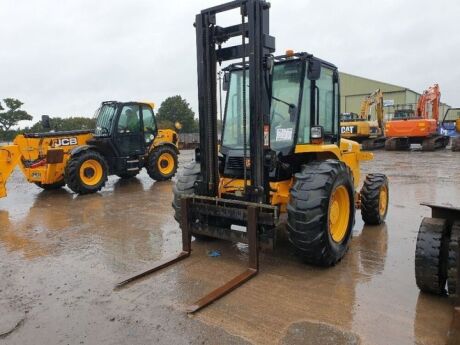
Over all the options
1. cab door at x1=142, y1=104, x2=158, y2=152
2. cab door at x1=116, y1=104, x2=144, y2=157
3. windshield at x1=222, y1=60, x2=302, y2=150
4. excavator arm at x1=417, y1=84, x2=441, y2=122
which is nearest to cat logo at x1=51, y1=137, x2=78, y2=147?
cab door at x1=116, y1=104, x2=144, y2=157

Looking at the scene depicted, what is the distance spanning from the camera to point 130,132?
11125mm

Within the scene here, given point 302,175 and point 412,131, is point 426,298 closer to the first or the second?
point 302,175

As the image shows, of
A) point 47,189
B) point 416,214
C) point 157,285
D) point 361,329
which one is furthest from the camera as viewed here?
point 47,189

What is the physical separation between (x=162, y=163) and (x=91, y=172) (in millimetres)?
2657

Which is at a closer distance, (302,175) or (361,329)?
(361,329)

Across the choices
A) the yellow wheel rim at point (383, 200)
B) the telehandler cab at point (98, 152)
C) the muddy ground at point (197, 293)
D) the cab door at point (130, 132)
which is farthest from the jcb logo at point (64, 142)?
the yellow wheel rim at point (383, 200)

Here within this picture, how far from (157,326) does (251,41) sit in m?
2.89

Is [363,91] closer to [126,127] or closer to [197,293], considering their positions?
[126,127]

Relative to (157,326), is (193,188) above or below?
above

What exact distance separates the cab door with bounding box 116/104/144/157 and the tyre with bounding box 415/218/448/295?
348 inches

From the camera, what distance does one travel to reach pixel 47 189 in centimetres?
1072

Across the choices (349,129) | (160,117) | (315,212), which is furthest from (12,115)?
(315,212)

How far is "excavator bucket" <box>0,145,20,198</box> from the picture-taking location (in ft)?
28.8

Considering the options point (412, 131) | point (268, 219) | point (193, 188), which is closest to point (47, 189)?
point (193, 188)
